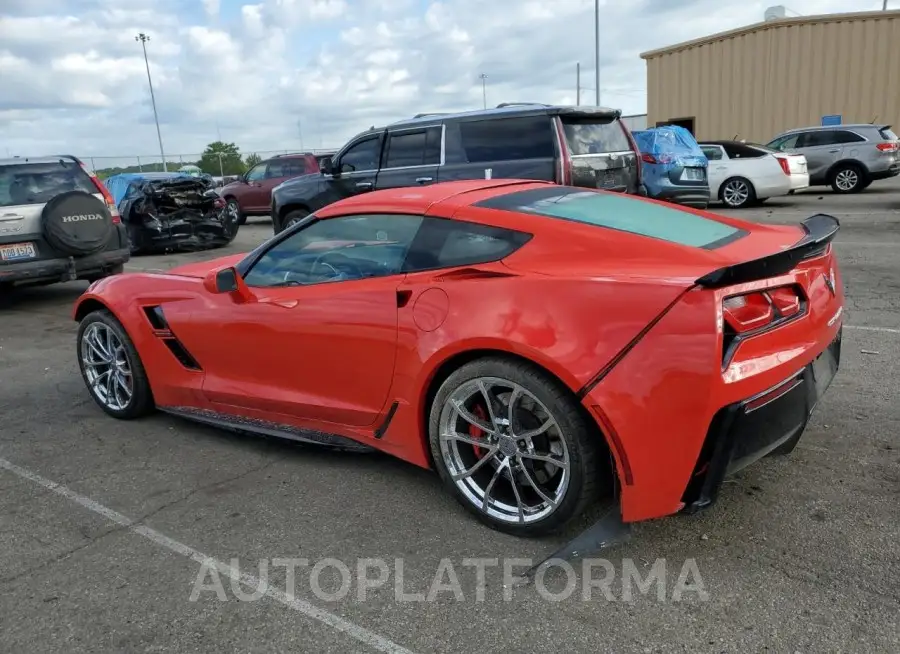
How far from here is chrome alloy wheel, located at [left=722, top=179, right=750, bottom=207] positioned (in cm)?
1525

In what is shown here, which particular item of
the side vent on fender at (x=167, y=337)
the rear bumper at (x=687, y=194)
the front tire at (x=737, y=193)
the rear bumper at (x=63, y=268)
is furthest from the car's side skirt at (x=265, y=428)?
the front tire at (x=737, y=193)

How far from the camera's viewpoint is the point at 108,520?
330cm

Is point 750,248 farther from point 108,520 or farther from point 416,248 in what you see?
point 108,520

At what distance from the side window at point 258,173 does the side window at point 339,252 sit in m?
14.5

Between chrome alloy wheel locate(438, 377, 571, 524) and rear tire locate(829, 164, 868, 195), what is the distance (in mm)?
16777

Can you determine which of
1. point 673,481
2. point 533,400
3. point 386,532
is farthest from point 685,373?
point 386,532

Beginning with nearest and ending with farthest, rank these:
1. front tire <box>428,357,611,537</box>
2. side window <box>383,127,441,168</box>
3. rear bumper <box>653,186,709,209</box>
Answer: front tire <box>428,357,611,537</box> < side window <box>383,127,441,168</box> < rear bumper <box>653,186,709,209</box>

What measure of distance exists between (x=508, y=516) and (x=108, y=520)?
5.84 ft

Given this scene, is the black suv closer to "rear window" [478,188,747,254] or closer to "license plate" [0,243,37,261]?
"license plate" [0,243,37,261]

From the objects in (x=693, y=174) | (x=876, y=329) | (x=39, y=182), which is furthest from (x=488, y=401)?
(x=693, y=174)

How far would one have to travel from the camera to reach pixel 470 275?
2992 millimetres

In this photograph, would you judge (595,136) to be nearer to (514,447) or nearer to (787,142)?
(514,447)

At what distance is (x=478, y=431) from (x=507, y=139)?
6.10 m

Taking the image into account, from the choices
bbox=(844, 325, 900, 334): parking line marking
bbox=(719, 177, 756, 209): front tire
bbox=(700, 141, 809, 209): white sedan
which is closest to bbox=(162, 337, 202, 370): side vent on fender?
bbox=(844, 325, 900, 334): parking line marking
